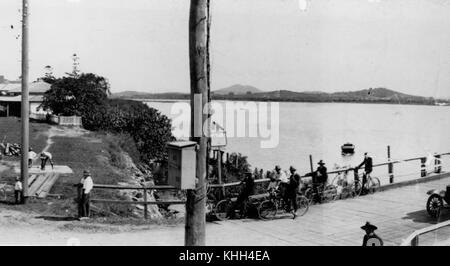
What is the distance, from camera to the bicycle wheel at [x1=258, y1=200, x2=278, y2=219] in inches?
502

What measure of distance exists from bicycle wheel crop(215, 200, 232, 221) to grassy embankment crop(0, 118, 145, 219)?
13.8 ft

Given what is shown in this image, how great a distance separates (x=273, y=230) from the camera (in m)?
11.5

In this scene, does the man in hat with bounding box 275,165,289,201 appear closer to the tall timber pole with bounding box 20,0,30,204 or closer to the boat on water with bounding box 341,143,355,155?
the tall timber pole with bounding box 20,0,30,204

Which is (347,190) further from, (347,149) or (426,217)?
(347,149)

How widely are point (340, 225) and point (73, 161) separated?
23016 millimetres

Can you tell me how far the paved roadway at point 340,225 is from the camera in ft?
34.6

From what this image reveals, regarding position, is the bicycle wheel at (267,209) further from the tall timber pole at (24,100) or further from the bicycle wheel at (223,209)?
the tall timber pole at (24,100)

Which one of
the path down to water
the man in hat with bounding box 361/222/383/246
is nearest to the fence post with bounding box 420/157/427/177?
the path down to water

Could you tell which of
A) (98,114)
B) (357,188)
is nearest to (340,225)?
(357,188)

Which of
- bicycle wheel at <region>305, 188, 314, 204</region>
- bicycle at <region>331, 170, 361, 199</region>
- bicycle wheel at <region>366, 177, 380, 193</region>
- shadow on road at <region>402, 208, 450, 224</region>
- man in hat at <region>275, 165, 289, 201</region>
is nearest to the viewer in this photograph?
shadow on road at <region>402, 208, 450, 224</region>

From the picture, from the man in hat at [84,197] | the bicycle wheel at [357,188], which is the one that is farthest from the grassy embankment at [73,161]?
the bicycle wheel at [357,188]
